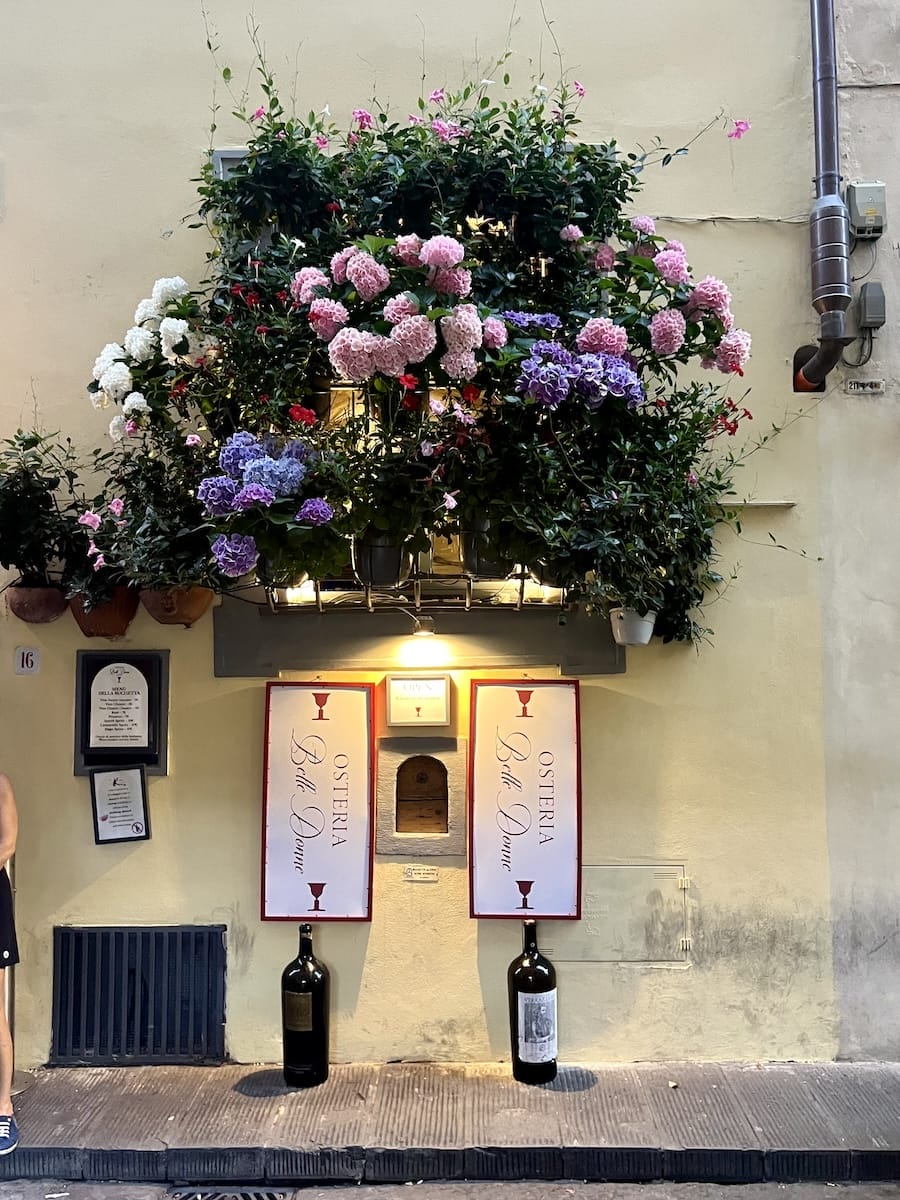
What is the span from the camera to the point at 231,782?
4641 millimetres

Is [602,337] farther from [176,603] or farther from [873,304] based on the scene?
[176,603]

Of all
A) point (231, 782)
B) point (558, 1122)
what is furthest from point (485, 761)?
point (558, 1122)

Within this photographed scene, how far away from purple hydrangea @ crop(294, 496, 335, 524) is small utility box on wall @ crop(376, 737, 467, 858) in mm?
1482

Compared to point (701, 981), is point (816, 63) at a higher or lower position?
higher

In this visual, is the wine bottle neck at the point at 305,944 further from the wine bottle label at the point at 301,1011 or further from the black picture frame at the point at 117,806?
the black picture frame at the point at 117,806

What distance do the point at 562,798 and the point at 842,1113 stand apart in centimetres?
174

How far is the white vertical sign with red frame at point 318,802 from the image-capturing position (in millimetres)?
4555

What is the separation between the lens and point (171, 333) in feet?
12.9

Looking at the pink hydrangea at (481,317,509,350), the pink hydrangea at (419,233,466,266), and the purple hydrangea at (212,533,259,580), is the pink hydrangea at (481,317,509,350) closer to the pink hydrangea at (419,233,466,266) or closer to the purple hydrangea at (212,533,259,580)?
the pink hydrangea at (419,233,466,266)

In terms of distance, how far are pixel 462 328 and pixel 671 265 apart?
3.29 feet

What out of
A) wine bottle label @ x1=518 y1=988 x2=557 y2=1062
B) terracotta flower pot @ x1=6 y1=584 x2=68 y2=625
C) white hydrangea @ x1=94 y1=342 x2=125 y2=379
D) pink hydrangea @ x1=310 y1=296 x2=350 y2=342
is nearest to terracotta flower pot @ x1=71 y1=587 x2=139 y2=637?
terracotta flower pot @ x1=6 y1=584 x2=68 y2=625

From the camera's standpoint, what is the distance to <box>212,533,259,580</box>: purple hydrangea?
3.53 meters

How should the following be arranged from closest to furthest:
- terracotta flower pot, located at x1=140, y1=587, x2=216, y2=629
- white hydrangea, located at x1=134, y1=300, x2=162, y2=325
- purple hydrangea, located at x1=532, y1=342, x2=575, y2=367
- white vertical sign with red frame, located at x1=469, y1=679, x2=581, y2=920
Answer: purple hydrangea, located at x1=532, y1=342, x2=575, y2=367
white hydrangea, located at x1=134, y1=300, x2=162, y2=325
terracotta flower pot, located at x1=140, y1=587, x2=216, y2=629
white vertical sign with red frame, located at x1=469, y1=679, x2=581, y2=920

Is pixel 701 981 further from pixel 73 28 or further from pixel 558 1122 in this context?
pixel 73 28
